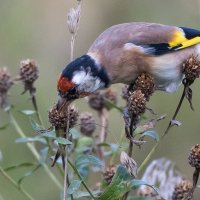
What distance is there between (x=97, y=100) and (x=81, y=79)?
16.1 inches

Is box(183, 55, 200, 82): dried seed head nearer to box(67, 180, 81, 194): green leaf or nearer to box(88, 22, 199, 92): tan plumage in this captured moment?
box(88, 22, 199, 92): tan plumage

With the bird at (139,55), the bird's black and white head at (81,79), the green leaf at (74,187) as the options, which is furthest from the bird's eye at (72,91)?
the green leaf at (74,187)

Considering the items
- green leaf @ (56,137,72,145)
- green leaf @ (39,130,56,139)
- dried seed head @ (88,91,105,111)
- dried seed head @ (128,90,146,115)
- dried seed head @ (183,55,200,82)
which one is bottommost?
dried seed head @ (88,91,105,111)

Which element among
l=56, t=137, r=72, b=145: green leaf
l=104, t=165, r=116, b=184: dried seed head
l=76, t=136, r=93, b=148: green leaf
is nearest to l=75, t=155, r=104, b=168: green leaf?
l=104, t=165, r=116, b=184: dried seed head

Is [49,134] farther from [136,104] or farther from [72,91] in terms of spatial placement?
[72,91]

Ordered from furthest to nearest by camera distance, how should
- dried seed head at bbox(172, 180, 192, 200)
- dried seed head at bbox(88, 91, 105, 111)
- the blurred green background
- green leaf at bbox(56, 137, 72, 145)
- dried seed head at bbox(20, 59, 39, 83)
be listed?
the blurred green background, dried seed head at bbox(88, 91, 105, 111), dried seed head at bbox(20, 59, 39, 83), dried seed head at bbox(172, 180, 192, 200), green leaf at bbox(56, 137, 72, 145)

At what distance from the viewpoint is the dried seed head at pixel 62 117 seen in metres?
2.86

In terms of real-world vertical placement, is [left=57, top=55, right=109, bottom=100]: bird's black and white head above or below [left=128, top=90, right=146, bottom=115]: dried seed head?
below

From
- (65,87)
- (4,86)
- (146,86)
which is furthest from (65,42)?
(146,86)

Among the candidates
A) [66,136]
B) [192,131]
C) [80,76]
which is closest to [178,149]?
[192,131]

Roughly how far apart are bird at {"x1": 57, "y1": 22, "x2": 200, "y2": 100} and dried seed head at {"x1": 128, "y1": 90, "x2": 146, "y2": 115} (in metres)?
0.67

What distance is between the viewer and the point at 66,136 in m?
2.81

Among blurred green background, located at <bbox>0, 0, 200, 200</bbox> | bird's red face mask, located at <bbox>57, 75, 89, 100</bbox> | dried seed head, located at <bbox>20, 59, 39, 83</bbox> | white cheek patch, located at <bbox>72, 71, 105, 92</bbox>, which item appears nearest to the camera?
bird's red face mask, located at <bbox>57, 75, 89, 100</bbox>

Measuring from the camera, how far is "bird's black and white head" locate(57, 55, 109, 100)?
10.8 ft
